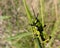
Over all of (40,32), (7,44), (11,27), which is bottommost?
(7,44)

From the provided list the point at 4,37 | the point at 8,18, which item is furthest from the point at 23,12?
the point at 4,37

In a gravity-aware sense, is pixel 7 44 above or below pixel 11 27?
below

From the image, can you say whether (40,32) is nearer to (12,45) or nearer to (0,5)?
(12,45)

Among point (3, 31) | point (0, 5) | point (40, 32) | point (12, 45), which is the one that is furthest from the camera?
point (0, 5)

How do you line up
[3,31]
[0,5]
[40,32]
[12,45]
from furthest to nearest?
1. [0,5]
2. [3,31]
3. [12,45]
4. [40,32]

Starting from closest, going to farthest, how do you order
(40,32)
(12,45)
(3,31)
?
1. (40,32)
2. (12,45)
3. (3,31)

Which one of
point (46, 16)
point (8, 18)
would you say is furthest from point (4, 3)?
point (46, 16)

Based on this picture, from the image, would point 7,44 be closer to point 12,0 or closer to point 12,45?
point 12,45

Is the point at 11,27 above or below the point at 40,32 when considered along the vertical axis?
below

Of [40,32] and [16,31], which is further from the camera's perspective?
[16,31]
